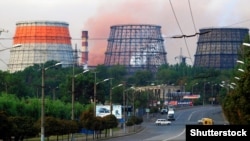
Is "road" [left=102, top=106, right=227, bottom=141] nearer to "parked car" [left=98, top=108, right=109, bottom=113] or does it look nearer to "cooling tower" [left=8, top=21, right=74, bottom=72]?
"parked car" [left=98, top=108, right=109, bottom=113]

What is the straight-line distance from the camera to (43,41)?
189 metres

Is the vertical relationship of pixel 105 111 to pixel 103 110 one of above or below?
below

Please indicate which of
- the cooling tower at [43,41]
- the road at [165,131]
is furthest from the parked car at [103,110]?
the cooling tower at [43,41]

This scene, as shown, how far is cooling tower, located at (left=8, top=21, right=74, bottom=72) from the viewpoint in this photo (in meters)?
186

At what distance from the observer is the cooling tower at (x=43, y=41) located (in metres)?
186

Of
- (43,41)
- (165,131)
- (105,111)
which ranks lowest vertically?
(165,131)

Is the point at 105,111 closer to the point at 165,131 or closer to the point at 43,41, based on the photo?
the point at 165,131

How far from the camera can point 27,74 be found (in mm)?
168750

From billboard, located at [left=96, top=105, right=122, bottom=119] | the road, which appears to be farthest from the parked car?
the road

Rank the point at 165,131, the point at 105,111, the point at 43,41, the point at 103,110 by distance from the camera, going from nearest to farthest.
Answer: the point at 105,111 → the point at 103,110 → the point at 165,131 → the point at 43,41

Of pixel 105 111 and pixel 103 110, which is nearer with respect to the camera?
pixel 105 111

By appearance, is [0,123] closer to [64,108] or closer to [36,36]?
[64,108]

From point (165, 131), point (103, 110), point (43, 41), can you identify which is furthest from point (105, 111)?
point (43, 41)

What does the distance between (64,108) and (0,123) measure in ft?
143
